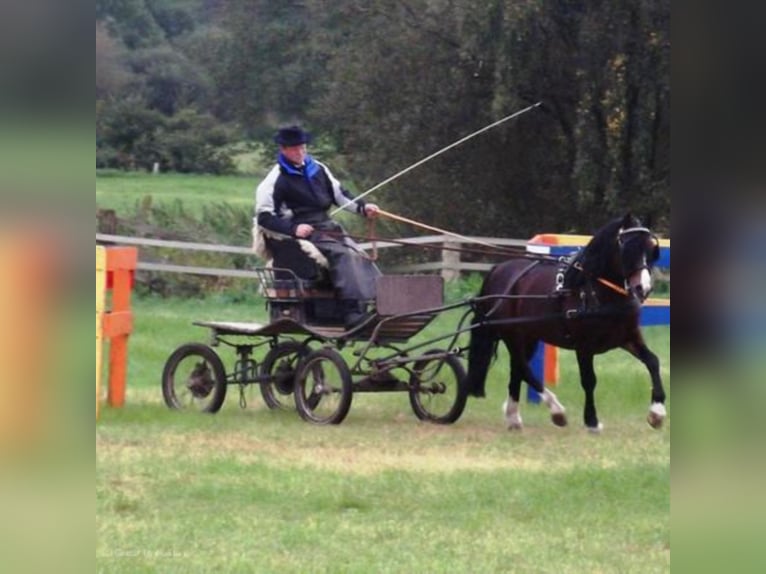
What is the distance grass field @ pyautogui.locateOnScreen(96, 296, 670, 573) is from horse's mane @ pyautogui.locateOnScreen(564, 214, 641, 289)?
1.02 metres

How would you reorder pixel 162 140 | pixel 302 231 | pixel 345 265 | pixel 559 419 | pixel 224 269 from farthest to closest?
pixel 162 140 < pixel 224 269 < pixel 345 265 < pixel 302 231 < pixel 559 419

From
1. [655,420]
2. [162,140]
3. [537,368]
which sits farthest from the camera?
[162,140]

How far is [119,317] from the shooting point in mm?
9922

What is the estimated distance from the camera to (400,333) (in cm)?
978

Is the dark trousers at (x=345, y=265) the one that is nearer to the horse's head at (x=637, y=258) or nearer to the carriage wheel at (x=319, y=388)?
the carriage wheel at (x=319, y=388)

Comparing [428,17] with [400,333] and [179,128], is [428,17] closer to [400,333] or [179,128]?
[179,128]

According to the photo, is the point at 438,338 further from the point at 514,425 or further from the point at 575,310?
the point at 575,310

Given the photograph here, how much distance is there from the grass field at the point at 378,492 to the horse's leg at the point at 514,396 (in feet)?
0.38

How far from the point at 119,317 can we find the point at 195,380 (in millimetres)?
702

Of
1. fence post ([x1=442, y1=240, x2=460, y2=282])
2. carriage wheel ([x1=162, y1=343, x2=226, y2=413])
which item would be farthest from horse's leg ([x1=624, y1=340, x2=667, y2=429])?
fence post ([x1=442, y1=240, x2=460, y2=282])

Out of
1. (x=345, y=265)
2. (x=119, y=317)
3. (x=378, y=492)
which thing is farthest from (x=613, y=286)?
(x=119, y=317)

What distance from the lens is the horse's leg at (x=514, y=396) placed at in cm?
958

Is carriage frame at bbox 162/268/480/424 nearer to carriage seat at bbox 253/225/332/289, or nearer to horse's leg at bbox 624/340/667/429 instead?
carriage seat at bbox 253/225/332/289

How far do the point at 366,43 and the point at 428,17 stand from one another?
4.36 feet
